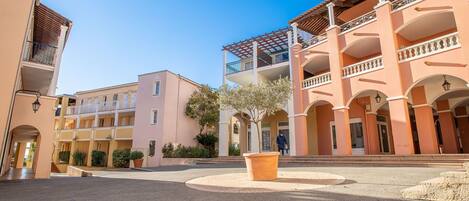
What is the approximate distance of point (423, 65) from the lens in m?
11.5

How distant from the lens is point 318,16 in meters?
18.1

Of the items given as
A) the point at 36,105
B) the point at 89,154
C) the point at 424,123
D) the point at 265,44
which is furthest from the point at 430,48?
the point at 89,154

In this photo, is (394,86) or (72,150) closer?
(394,86)

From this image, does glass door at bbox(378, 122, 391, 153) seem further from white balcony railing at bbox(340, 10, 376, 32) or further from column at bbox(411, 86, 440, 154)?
white balcony railing at bbox(340, 10, 376, 32)

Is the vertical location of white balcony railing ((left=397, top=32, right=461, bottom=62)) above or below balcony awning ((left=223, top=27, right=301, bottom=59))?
below

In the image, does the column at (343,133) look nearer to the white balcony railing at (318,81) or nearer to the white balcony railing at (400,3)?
the white balcony railing at (318,81)

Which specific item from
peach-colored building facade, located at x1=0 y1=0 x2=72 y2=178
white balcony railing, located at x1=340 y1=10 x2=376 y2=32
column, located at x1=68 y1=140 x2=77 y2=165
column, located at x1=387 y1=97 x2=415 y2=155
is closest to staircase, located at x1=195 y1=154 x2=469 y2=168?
column, located at x1=387 y1=97 x2=415 y2=155

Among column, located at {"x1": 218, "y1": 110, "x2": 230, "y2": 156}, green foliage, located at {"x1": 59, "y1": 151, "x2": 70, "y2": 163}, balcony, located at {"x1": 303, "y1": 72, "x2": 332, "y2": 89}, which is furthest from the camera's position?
green foliage, located at {"x1": 59, "y1": 151, "x2": 70, "y2": 163}

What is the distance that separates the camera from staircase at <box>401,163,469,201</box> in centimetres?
389

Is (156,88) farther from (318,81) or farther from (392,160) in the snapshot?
(392,160)

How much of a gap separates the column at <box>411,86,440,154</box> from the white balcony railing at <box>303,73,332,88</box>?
4.47 metres

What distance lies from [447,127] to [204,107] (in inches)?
687

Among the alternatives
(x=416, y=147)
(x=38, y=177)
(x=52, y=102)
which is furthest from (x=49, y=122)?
(x=416, y=147)

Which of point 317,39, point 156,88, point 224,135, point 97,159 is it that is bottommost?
point 97,159
